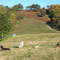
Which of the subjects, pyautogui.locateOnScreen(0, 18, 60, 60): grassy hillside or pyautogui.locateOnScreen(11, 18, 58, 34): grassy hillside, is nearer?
pyautogui.locateOnScreen(0, 18, 60, 60): grassy hillside

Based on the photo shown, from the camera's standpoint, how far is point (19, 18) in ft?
381

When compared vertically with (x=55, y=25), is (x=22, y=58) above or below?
above

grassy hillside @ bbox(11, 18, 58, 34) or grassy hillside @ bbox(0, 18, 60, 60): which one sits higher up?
grassy hillside @ bbox(0, 18, 60, 60)

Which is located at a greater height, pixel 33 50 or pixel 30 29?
pixel 33 50

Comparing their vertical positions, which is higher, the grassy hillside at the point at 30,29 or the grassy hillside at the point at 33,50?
the grassy hillside at the point at 33,50

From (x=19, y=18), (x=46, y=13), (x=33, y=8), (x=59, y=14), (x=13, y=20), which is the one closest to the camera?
(x=13, y=20)

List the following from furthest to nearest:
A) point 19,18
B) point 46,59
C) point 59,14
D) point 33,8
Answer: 1. point 33,8
2. point 19,18
3. point 59,14
4. point 46,59

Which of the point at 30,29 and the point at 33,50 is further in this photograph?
the point at 30,29

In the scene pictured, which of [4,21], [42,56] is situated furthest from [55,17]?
[42,56]

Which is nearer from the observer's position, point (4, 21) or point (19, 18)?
point (4, 21)

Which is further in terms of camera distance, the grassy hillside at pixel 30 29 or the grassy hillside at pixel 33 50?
the grassy hillside at pixel 30 29

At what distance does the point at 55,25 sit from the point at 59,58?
278 ft

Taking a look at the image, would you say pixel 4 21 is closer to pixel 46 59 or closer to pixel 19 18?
pixel 46 59

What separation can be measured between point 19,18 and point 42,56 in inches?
4147
